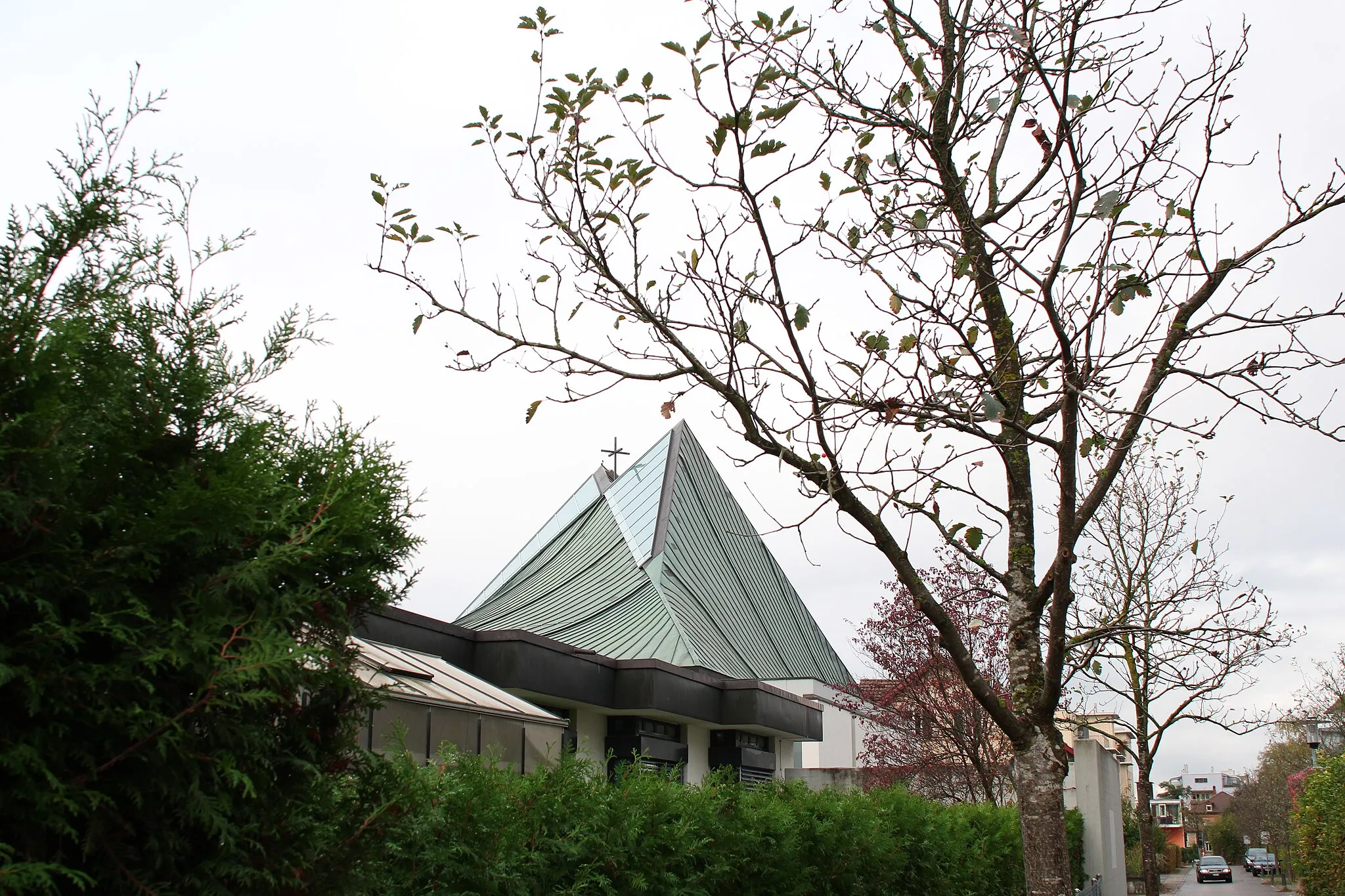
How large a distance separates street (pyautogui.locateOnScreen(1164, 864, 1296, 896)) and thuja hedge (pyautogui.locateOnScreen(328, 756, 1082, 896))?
30.5 m

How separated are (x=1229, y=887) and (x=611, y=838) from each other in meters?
41.7

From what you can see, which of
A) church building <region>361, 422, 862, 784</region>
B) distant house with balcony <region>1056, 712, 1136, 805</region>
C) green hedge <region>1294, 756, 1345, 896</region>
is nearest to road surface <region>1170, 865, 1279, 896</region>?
distant house with balcony <region>1056, 712, 1136, 805</region>

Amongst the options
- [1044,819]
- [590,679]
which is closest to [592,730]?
[590,679]

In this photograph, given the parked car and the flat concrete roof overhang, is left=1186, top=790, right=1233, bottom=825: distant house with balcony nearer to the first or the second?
the parked car

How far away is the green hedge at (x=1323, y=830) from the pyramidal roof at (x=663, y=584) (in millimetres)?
11728

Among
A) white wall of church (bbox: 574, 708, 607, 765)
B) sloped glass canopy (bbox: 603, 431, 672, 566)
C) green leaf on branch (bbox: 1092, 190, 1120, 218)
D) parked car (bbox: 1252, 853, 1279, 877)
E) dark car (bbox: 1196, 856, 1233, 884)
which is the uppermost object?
sloped glass canopy (bbox: 603, 431, 672, 566)

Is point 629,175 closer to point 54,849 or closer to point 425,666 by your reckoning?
point 54,849

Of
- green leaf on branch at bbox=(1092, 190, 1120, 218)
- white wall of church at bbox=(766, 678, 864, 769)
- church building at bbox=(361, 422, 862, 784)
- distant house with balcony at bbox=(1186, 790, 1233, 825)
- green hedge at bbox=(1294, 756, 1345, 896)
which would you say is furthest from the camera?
distant house with balcony at bbox=(1186, 790, 1233, 825)

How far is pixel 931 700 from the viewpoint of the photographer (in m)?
19.7

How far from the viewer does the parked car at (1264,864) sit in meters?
51.2

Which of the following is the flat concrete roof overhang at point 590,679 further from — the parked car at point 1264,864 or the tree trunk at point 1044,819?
the parked car at point 1264,864

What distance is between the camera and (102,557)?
225 centimetres

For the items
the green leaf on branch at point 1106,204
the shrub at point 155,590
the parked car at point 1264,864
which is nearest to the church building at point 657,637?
the green leaf on branch at point 1106,204

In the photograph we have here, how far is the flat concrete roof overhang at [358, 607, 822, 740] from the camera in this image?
1323cm
